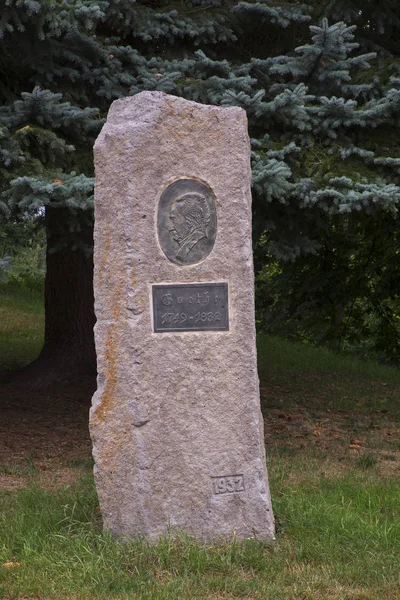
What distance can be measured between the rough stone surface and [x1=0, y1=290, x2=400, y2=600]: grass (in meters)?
0.21

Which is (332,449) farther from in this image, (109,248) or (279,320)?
(279,320)

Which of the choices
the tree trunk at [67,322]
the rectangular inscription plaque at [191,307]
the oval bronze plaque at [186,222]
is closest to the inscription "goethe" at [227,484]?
the rectangular inscription plaque at [191,307]

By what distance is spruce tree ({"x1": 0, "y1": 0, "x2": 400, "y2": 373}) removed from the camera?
644 centimetres

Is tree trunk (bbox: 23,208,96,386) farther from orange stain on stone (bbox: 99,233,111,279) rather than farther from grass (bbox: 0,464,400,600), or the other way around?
orange stain on stone (bbox: 99,233,111,279)

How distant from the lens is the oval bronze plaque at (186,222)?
15.6 ft

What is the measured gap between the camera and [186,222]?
477 cm

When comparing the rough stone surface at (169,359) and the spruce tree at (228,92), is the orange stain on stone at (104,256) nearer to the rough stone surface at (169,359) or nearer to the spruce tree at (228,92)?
the rough stone surface at (169,359)

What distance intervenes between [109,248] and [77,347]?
A: 5.51m

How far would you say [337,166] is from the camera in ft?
23.1

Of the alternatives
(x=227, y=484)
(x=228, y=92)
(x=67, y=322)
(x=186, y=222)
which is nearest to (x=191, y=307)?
(x=186, y=222)

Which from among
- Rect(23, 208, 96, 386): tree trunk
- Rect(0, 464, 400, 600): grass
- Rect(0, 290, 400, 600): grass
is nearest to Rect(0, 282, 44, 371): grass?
Rect(23, 208, 96, 386): tree trunk

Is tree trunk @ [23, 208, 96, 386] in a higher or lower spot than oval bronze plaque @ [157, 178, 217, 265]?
lower

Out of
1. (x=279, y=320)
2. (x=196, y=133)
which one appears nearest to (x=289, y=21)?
(x=196, y=133)

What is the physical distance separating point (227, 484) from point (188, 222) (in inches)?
57.2
